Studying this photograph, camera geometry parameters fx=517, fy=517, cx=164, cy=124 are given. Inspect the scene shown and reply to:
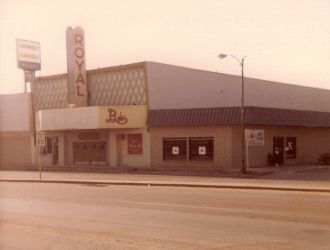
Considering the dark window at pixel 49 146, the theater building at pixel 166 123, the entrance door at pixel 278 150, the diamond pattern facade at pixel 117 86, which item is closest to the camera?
the theater building at pixel 166 123

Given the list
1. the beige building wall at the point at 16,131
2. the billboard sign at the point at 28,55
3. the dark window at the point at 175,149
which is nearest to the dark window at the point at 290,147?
the dark window at the point at 175,149

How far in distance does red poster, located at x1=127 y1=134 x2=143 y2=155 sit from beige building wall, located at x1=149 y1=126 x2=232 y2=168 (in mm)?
1319

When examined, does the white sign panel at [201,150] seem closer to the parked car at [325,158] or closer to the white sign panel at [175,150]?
the white sign panel at [175,150]

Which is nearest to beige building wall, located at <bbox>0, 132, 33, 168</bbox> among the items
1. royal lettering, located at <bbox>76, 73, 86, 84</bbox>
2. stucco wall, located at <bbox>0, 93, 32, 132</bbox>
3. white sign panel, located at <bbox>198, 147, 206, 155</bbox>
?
stucco wall, located at <bbox>0, 93, 32, 132</bbox>

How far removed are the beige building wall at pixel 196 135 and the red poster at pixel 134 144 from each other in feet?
4.33

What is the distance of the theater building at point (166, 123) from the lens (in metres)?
37.9

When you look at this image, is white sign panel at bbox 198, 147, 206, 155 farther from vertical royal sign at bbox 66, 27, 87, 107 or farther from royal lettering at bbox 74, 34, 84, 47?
royal lettering at bbox 74, 34, 84, 47

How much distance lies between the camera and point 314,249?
10.0 metres

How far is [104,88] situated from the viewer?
4459cm

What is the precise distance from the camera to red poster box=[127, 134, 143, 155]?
41.6 m

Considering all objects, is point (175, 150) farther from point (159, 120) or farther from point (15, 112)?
point (15, 112)

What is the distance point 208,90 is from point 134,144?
322 inches

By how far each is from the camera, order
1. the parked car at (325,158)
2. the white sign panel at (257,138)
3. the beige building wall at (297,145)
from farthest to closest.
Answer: the parked car at (325,158) < the beige building wall at (297,145) < the white sign panel at (257,138)

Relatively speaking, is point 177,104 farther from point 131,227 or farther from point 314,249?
point 314,249
